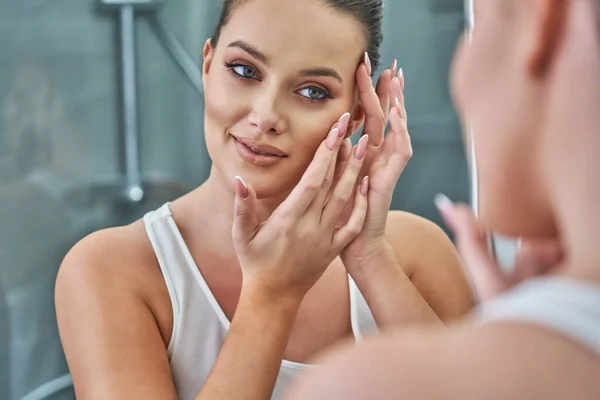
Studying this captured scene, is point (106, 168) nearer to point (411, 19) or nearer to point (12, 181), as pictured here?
point (12, 181)

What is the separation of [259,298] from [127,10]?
38 cm

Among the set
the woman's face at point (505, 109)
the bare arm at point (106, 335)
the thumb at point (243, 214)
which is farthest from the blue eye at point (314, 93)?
the woman's face at point (505, 109)

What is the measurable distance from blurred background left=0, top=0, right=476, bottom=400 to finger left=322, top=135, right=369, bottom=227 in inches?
6.7

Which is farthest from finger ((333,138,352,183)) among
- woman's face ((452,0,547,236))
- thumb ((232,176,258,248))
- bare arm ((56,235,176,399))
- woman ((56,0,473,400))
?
woman's face ((452,0,547,236))

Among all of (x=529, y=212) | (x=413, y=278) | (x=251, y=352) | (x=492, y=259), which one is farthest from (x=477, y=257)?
(x=413, y=278)

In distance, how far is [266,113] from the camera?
24.6 inches

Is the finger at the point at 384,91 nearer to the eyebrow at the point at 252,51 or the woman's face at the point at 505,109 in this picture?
the eyebrow at the point at 252,51

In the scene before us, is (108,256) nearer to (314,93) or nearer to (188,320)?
(188,320)

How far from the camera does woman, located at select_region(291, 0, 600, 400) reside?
8.5 inches

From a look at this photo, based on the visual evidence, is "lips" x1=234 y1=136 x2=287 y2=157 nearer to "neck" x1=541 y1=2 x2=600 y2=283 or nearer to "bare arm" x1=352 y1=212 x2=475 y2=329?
"bare arm" x1=352 y1=212 x2=475 y2=329

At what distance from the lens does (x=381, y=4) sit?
704 millimetres

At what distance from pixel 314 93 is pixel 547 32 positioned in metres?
0.42

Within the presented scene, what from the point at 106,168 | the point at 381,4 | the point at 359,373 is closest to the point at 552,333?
the point at 359,373

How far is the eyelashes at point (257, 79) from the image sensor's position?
0.64 m
